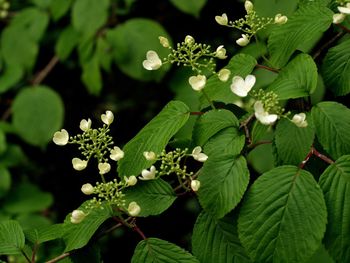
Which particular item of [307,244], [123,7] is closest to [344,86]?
[307,244]

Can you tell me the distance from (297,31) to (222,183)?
335 mm

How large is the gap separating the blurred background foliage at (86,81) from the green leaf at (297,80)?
0.27 meters

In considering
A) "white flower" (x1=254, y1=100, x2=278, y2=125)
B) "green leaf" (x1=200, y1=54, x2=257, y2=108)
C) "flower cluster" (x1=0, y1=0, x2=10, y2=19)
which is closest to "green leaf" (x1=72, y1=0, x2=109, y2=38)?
"flower cluster" (x1=0, y1=0, x2=10, y2=19)

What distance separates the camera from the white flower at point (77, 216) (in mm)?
960

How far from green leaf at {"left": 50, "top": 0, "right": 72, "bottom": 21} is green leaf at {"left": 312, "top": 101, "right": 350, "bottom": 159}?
1.53m

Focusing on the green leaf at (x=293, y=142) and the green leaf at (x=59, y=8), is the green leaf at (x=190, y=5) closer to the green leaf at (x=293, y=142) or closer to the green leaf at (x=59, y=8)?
the green leaf at (x=59, y=8)

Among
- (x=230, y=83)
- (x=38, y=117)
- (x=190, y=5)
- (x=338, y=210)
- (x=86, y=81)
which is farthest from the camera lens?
(x=38, y=117)

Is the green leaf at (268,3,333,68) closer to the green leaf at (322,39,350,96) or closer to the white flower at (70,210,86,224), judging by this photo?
the green leaf at (322,39,350,96)

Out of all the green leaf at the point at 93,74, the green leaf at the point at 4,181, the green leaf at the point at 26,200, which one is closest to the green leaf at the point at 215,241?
the green leaf at the point at 93,74

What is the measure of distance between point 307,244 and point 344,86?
32 centimetres

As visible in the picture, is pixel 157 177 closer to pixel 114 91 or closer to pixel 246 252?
pixel 246 252

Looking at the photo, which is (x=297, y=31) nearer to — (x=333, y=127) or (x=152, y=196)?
(x=333, y=127)

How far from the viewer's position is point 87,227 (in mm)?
1000

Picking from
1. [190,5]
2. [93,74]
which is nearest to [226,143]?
[190,5]
